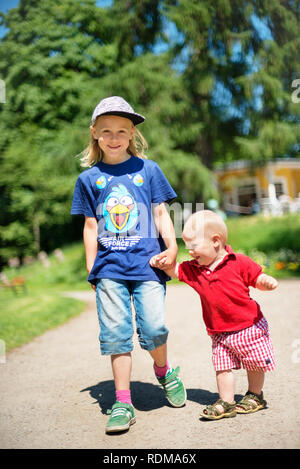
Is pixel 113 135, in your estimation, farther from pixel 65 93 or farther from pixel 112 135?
pixel 65 93

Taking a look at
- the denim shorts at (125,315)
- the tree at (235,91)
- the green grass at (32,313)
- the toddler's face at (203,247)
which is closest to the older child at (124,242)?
the denim shorts at (125,315)

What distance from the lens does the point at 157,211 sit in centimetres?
276

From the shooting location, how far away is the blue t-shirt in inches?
101

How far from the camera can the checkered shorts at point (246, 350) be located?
2.46 meters

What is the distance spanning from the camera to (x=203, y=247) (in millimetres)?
2502

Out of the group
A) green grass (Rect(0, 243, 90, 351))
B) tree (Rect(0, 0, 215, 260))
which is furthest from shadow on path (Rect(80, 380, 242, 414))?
tree (Rect(0, 0, 215, 260))

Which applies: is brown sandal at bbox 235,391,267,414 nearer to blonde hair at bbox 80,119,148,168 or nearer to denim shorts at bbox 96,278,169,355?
denim shorts at bbox 96,278,169,355

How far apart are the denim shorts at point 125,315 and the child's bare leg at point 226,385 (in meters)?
0.36

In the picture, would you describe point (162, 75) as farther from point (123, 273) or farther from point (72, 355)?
point (123, 273)

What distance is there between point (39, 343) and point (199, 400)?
2.59 m

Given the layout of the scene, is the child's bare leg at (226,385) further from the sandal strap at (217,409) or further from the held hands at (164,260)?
the held hands at (164,260)

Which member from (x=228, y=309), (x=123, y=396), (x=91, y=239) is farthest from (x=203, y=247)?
(x=123, y=396)

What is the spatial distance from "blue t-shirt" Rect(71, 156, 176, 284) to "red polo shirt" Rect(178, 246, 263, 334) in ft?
0.97
